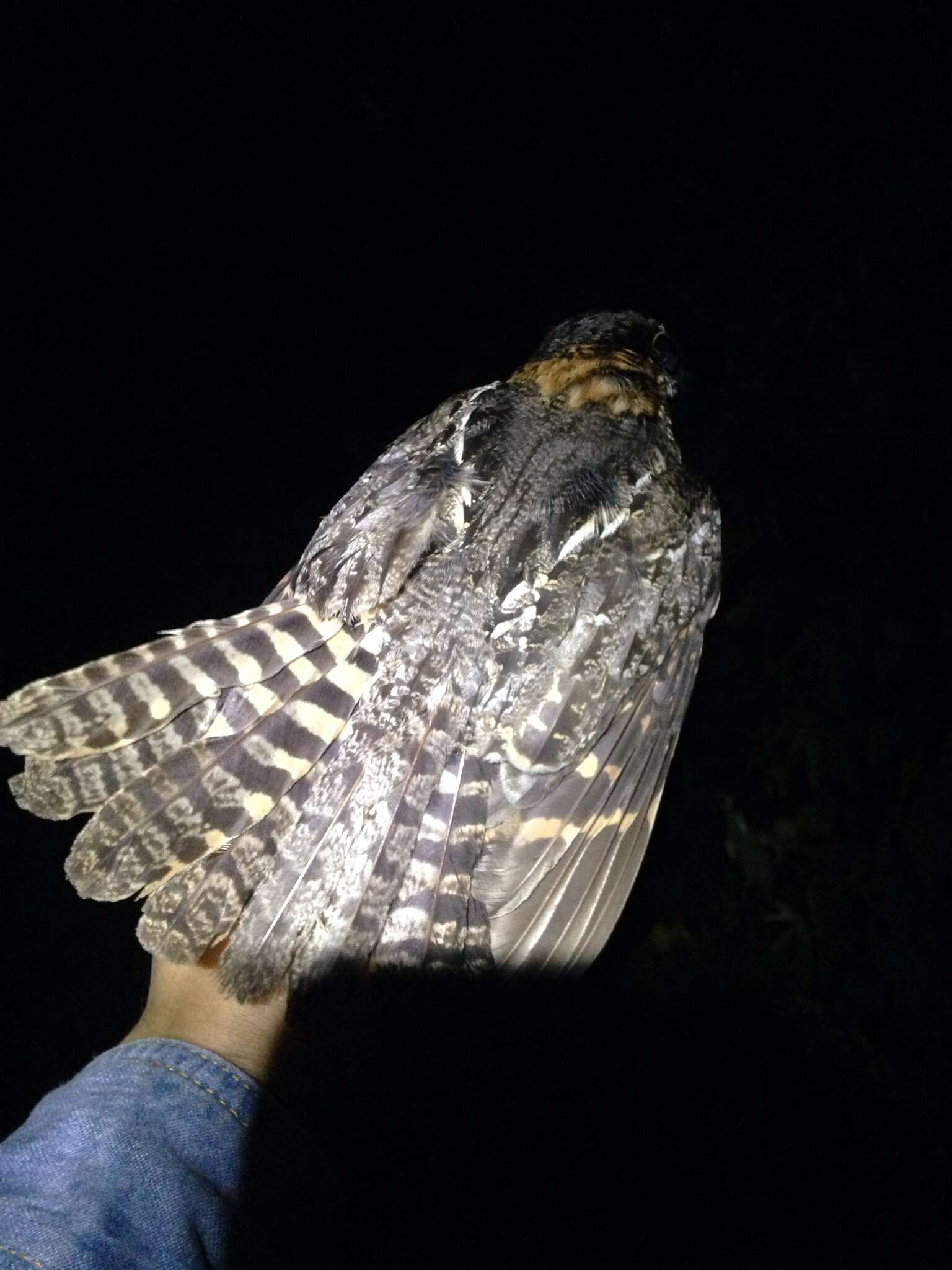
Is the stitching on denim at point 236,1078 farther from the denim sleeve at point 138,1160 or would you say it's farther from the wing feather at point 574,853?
the wing feather at point 574,853

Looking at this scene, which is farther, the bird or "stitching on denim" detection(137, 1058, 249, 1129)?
the bird

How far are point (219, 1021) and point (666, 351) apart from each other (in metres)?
1.82

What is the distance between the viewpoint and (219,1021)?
1336 mm

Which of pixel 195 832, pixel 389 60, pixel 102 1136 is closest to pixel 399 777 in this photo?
A: pixel 195 832

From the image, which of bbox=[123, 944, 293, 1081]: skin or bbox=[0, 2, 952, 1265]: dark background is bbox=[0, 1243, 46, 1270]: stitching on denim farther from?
bbox=[0, 2, 952, 1265]: dark background

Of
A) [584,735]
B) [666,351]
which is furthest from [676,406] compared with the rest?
[584,735]

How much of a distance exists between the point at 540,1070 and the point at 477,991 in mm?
951

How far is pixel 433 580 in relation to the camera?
1.55 m

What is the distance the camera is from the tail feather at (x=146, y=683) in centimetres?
132

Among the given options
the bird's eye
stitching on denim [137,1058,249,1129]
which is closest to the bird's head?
the bird's eye

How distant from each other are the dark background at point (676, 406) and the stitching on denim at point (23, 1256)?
123cm

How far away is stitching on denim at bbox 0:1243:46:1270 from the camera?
2.93 feet

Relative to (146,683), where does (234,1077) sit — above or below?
below

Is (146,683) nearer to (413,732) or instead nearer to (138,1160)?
(413,732)
